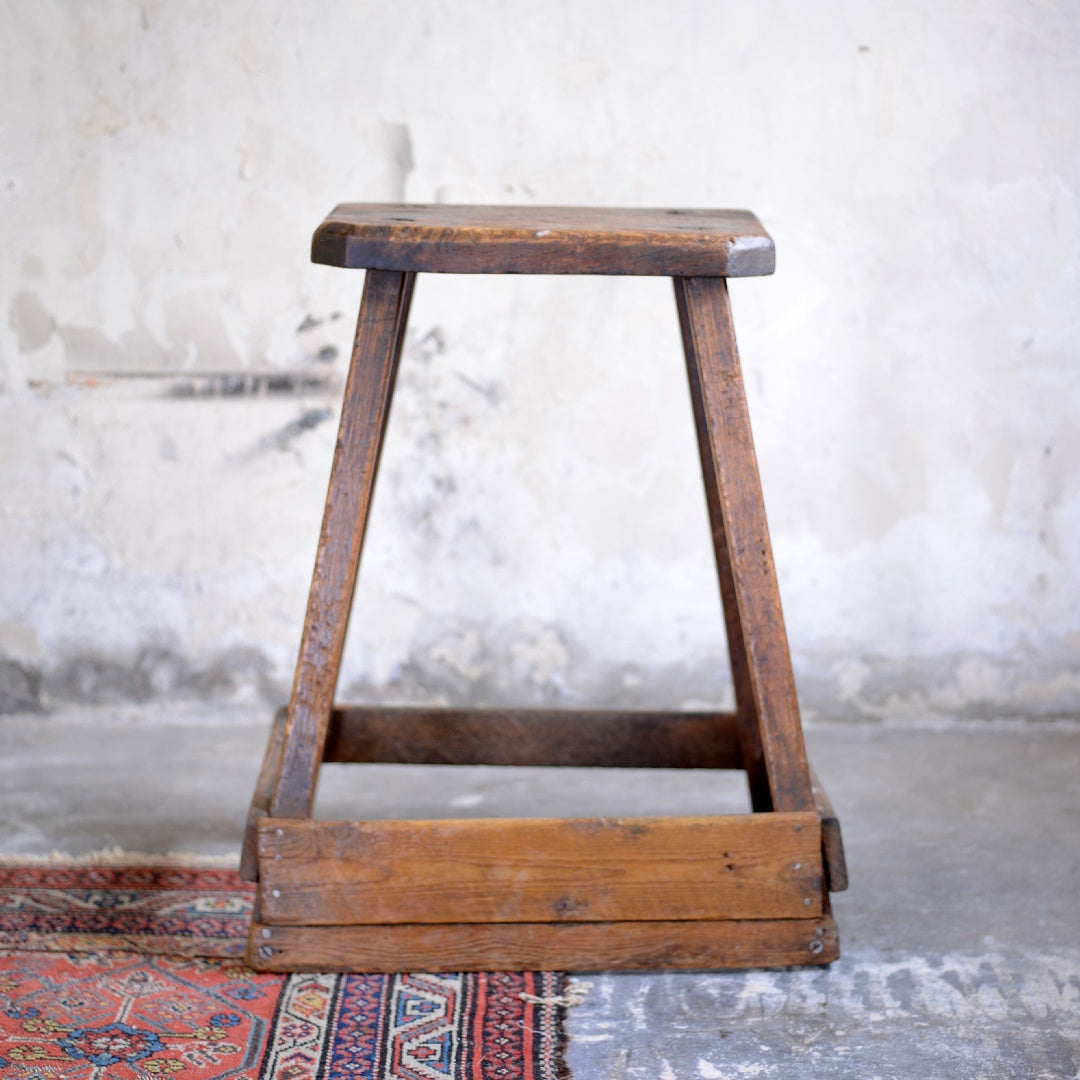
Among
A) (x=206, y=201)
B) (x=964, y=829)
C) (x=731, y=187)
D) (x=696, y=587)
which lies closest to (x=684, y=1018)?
(x=964, y=829)

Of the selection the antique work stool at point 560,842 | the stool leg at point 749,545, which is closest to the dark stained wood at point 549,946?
the antique work stool at point 560,842

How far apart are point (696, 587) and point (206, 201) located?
1.48 m

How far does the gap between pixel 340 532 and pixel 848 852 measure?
3.99ft

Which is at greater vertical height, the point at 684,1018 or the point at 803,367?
the point at 803,367

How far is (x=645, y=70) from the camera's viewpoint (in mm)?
3176

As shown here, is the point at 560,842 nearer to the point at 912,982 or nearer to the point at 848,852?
the point at 912,982

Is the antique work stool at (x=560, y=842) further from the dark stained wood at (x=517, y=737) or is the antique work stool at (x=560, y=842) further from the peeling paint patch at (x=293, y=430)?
the peeling paint patch at (x=293, y=430)

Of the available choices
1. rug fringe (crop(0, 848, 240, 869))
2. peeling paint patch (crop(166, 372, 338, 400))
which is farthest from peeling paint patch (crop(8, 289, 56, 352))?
rug fringe (crop(0, 848, 240, 869))

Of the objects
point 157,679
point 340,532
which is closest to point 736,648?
point 340,532

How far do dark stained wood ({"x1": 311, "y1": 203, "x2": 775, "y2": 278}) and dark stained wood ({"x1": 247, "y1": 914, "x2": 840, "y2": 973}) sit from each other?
0.98 meters

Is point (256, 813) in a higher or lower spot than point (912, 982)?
higher

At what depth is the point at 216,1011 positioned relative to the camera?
1.98 metres

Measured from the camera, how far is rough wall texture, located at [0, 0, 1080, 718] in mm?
3178

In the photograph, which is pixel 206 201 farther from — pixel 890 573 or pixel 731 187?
pixel 890 573
